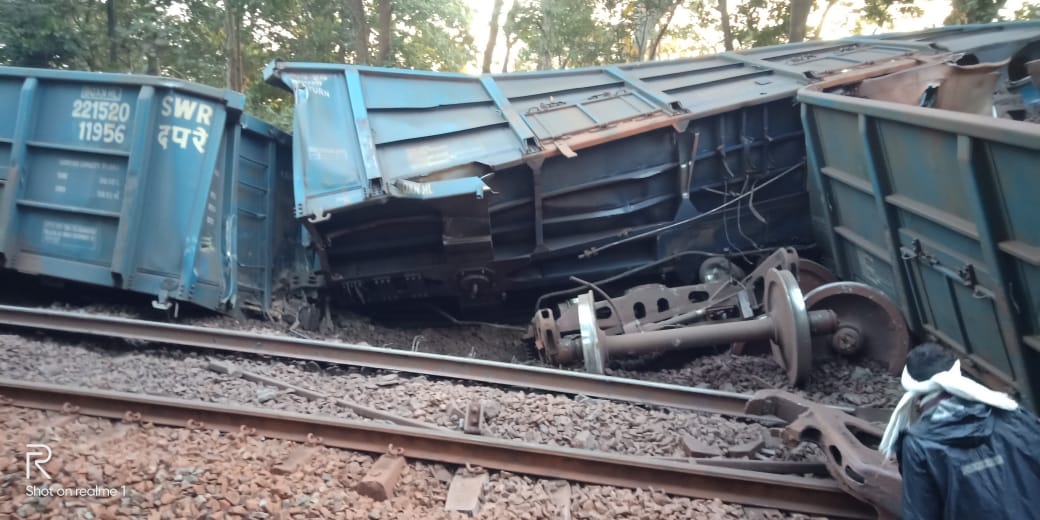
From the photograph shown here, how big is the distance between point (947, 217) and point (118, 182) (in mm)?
6096

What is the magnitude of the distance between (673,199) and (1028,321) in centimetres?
352

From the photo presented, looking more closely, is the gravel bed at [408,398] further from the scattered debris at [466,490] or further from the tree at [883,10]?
the tree at [883,10]

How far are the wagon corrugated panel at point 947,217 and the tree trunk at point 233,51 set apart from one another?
40.2 ft

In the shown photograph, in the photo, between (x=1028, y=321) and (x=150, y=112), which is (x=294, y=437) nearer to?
(x=150, y=112)

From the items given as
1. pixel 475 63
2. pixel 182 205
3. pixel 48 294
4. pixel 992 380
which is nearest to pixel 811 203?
pixel 992 380

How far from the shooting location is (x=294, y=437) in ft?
11.9

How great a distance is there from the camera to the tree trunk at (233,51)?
13859 mm

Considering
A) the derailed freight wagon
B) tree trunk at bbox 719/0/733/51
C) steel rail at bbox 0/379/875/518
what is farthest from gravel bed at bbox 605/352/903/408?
tree trunk at bbox 719/0/733/51

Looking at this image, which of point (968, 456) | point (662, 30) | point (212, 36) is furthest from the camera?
point (662, 30)

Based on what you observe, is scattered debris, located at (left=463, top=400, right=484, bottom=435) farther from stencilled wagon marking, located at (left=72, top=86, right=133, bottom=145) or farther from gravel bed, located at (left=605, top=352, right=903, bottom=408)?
stencilled wagon marking, located at (left=72, top=86, right=133, bottom=145)

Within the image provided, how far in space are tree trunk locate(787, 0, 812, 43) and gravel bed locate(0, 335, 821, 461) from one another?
10.2 m

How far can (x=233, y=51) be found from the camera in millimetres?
14180

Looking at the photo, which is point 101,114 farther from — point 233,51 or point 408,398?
point 233,51

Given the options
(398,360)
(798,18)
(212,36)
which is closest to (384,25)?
(212,36)
